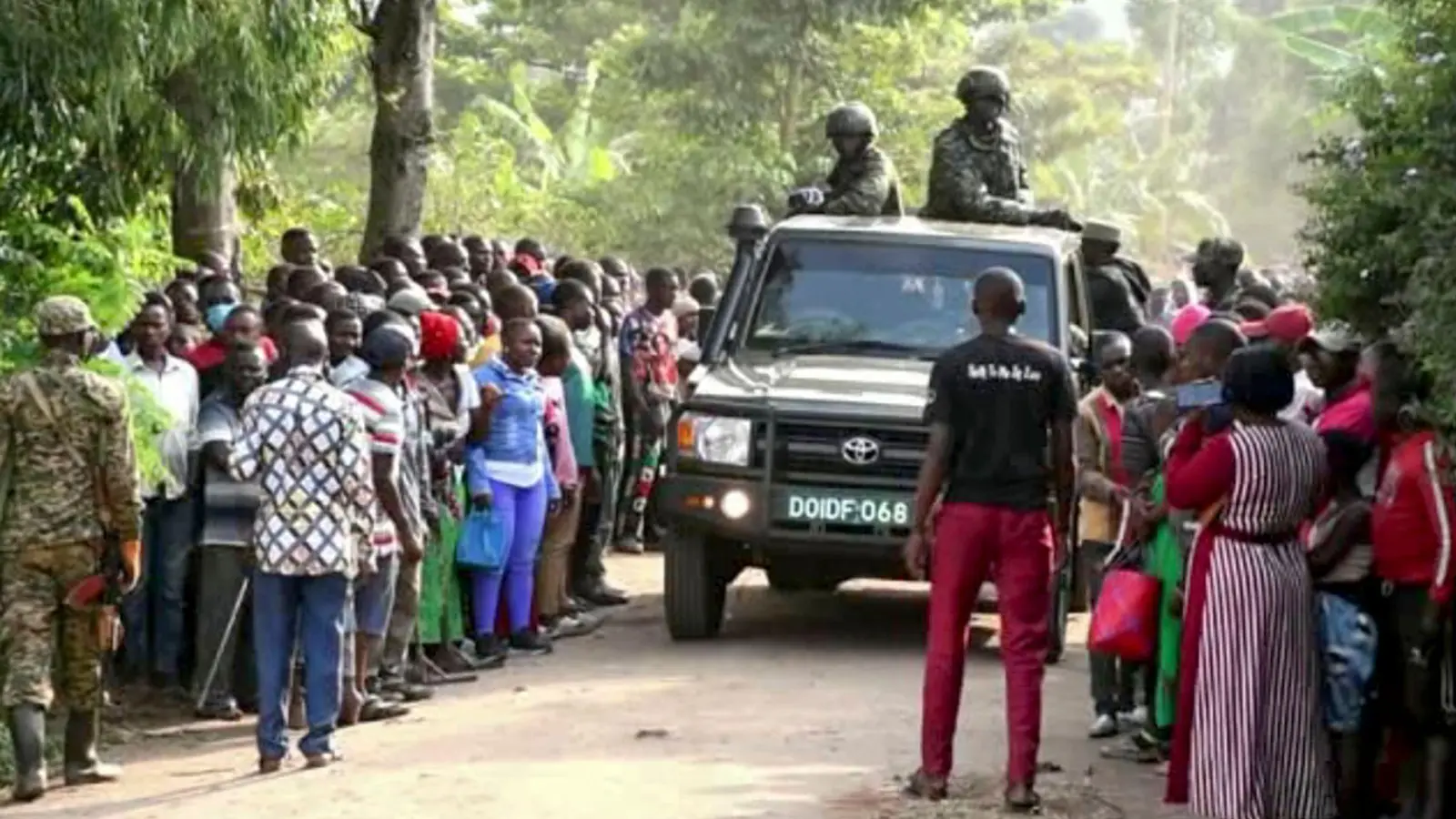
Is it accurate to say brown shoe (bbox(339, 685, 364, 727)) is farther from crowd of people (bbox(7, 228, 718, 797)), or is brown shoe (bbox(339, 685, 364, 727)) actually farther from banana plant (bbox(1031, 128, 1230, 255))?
banana plant (bbox(1031, 128, 1230, 255))

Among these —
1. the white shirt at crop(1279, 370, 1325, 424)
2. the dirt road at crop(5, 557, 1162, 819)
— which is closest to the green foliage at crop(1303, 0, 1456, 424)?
the white shirt at crop(1279, 370, 1325, 424)

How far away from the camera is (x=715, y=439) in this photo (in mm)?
12469

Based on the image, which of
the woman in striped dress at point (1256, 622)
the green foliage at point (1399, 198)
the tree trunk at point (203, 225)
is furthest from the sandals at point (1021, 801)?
the tree trunk at point (203, 225)

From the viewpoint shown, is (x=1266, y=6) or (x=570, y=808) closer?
(x=570, y=808)

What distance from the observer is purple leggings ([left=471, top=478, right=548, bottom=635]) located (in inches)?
483

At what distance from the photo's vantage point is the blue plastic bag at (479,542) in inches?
478

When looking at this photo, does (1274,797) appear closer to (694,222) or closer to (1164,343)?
(1164,343)

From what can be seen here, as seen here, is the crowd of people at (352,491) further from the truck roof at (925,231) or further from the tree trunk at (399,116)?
the tree trunk at (399,116)

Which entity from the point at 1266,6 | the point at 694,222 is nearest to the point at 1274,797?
the point at 694,222

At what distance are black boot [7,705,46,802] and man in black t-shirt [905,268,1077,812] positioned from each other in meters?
3.05

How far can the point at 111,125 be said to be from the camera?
35.5 feet

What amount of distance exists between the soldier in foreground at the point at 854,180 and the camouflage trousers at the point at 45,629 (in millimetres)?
5697

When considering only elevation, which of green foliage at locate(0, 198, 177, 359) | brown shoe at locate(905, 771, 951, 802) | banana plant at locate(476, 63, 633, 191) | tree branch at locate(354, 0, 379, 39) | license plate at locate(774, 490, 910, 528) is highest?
banana plant at locate(476, 63, 633, 191)

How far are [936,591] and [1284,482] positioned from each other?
1365 millimetres
